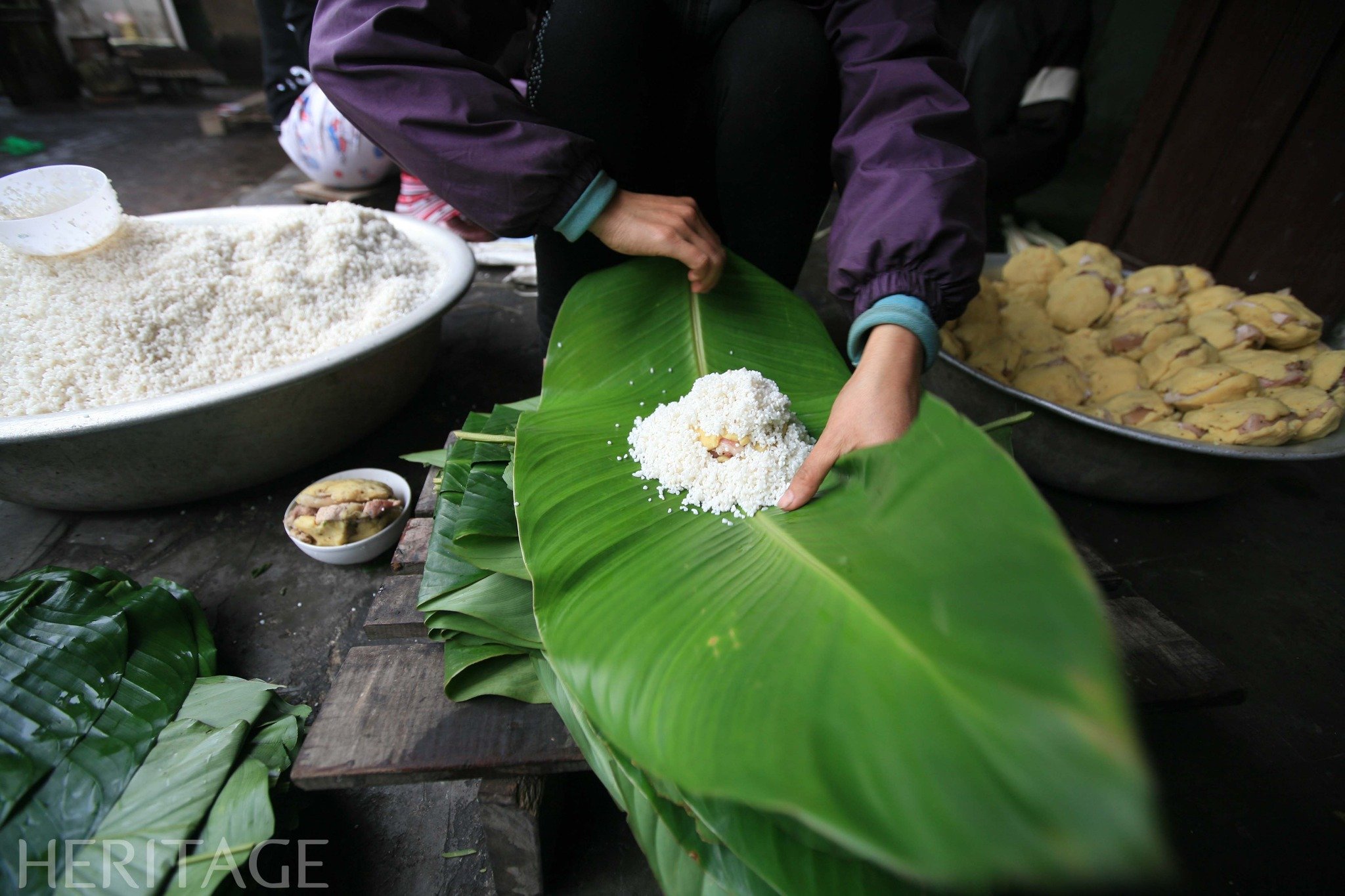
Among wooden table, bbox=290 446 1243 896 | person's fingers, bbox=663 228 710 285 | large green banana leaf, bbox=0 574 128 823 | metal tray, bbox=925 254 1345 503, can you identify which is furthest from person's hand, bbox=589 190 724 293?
large green banana leaf, bbox=0 574 128 823

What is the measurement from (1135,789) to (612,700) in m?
0.43

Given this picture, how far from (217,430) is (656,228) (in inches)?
39.1

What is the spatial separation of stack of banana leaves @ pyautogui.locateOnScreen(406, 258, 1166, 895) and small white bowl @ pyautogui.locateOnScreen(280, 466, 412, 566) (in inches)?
13.7

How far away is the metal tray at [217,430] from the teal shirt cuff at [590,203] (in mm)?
576

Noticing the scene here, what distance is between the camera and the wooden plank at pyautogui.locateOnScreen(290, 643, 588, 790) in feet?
2.63

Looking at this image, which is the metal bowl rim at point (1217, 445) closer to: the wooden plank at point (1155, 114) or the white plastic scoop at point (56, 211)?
the wooden plank at point (1155, 114)

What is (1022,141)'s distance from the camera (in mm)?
2797

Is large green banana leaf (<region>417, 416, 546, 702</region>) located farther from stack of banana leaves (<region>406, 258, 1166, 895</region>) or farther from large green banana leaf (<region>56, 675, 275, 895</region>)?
large green banana leaf (<region>56, 675, 275, 895</region>)

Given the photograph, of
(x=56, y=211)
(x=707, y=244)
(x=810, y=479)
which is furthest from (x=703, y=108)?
(x=56, y=211)

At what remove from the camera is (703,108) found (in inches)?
51.4

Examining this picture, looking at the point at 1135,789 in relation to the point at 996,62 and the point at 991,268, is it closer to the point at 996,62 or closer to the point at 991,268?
the point at 991,268

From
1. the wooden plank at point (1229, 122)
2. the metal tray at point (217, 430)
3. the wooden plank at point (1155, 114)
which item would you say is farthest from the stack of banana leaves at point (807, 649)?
the wooden plank at point (1155, 114)

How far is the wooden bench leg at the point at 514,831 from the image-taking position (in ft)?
2.82

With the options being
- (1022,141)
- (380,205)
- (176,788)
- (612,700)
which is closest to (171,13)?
(380,205)
